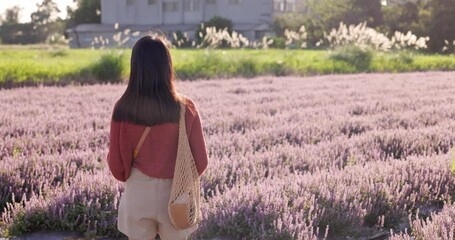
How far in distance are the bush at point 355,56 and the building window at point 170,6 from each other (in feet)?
117

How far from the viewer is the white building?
5544 centimetres

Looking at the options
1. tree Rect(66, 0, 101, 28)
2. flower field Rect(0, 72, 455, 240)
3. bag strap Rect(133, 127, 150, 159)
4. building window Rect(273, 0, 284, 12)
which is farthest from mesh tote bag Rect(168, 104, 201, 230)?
tree Rect(66, 0, 101, 28)

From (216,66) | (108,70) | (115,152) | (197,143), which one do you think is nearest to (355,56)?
(216,66)

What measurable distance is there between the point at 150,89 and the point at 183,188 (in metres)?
0.56

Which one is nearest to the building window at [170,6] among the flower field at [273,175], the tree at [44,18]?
the tree at [44,18]

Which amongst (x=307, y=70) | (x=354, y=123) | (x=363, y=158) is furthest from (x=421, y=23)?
(x=363, y=158)

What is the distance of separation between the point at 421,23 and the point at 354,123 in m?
35.3

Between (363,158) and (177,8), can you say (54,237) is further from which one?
(177,8)

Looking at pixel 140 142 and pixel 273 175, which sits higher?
pixel 140 142

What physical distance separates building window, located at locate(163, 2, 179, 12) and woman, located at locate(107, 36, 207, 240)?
57.7 metres

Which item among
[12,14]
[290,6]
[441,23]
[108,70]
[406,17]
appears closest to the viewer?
[108,70]

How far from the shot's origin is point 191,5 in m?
58.9

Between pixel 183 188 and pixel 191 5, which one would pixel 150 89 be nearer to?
pixel 183 188

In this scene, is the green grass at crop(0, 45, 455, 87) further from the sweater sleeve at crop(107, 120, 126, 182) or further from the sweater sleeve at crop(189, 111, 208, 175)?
the sweater sleeve at crop(189, 111, 208, 175)
